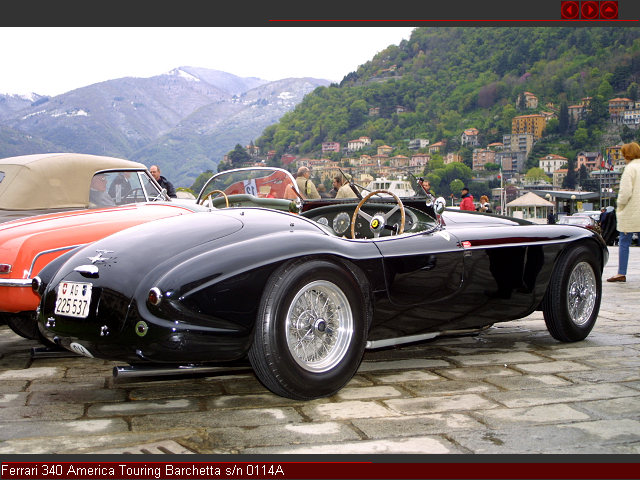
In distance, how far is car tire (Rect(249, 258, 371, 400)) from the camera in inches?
132

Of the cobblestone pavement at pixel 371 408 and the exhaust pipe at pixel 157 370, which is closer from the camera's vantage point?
the cobblestone pavement at pixel 371 408

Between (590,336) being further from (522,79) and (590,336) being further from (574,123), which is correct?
(522,79)

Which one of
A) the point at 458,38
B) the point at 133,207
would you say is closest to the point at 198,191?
the point at 133,207

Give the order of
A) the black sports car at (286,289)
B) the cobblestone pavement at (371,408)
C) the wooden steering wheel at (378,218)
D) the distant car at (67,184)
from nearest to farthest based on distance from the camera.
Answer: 1. the cobblestone pavement at (371,408)
2. the black sports car at (286,289)
3. the wooden steering wheel at (378,218)
4. the distant car at (67,184)

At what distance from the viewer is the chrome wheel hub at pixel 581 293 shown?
5.19m

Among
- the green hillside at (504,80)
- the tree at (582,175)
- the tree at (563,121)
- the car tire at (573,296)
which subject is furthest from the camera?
the tree at (563,121)

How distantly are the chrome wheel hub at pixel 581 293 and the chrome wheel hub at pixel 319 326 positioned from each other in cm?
227

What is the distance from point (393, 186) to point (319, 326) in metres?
1.66

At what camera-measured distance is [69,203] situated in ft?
20.8

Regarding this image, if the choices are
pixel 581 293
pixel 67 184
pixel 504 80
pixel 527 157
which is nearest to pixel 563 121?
pixel 527 157

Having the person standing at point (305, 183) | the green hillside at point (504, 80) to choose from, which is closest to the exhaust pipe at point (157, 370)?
the person standing at point (305, 183)
